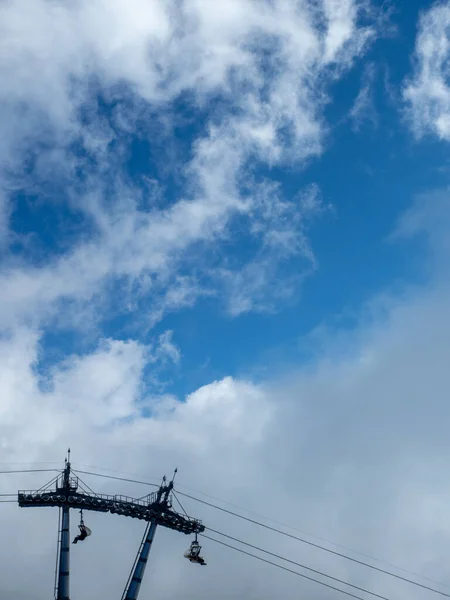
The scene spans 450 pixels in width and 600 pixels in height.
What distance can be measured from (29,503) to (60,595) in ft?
32.7

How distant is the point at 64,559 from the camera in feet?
177

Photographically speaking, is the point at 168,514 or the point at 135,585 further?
the point at 168,514

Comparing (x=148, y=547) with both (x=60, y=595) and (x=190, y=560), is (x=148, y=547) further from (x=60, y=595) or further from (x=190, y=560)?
(x=60, y=595)

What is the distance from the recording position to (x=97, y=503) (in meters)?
54.4

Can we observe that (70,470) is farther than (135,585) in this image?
Yes

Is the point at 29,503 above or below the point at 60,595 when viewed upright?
above

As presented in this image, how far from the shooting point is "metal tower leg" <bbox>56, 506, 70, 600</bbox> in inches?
2051

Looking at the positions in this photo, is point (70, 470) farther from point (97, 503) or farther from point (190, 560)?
point (190, 560)

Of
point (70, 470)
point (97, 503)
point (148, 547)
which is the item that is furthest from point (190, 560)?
point (70, 470)

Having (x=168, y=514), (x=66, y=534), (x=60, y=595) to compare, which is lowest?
(x=60, y=595)

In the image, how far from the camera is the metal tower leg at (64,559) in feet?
171

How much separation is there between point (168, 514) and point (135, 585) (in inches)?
299

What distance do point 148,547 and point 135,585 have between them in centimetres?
382

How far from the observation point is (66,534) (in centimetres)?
5491
